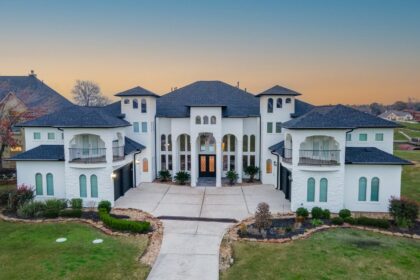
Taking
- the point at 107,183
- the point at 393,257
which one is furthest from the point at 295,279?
the point at 107,183

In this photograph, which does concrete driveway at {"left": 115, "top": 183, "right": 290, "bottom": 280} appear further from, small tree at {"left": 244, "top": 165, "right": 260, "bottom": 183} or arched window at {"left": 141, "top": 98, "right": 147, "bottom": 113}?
arched window at {"left": 141, "top": 98, "right": 147, "bottom": 113}

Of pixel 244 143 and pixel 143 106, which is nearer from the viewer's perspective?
pixel 143 106

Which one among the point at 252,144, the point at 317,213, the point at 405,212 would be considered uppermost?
the point at 252,144

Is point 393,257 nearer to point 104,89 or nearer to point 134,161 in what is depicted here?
point 134,161

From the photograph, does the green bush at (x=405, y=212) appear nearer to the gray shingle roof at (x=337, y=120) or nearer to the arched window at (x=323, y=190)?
the arched window at (x=323, y=190)

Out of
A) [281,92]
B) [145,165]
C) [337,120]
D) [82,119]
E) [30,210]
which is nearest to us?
[30,210]

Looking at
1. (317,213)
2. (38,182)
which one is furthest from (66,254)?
(317,213)

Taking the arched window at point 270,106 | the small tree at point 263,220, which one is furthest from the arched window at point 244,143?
the small tree at point 263,220

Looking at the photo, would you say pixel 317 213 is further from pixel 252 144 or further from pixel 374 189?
pixel 252 144

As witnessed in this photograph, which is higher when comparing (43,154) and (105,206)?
(43,154)
